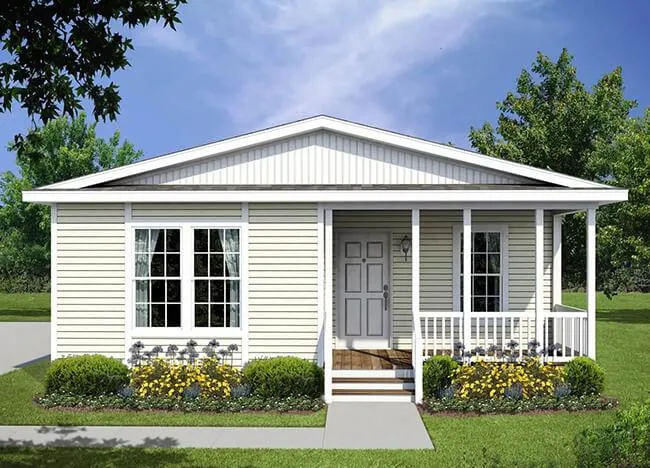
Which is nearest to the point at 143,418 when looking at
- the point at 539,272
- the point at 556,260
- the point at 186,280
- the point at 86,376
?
the point at 86,376

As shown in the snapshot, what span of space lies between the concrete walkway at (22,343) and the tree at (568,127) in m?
19.6

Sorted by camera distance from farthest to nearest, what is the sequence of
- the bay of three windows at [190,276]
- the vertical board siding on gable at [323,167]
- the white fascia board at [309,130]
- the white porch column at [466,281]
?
the vertical board siding on gable at [323,167], the white fascia board at [309,130], the bay of three windows at [190,276], the white porch column at [466,281]

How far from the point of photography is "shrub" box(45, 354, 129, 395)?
10289mm

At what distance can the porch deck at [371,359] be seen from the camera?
11207mm

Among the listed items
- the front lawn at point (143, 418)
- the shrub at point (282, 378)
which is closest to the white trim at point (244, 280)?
the shrub at point (282, 378)

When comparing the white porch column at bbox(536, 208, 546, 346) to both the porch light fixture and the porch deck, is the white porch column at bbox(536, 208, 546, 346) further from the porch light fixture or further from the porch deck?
the porch light fixture

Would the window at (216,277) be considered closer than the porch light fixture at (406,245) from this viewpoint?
Yes

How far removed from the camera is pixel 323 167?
11531 millimetres

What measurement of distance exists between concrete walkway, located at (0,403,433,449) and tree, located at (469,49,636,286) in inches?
742

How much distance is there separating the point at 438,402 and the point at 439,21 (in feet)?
175

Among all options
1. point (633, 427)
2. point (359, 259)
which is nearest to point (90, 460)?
point (633, 427)

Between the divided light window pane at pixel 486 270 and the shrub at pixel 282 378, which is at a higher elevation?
the divided light window pane at pixel 486 270

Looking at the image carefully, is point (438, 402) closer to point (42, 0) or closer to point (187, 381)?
point (187, 381)

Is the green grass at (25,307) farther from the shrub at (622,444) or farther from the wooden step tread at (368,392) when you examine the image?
the shrub at (622,444)
